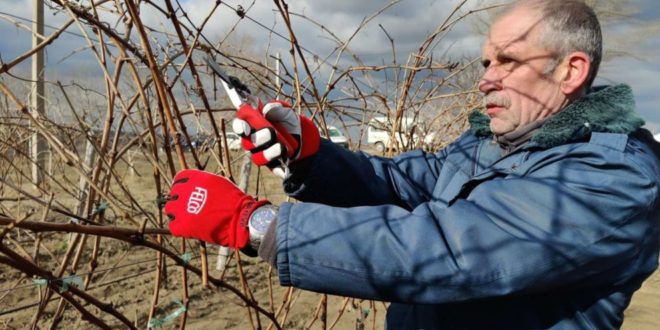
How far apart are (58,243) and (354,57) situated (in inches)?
208

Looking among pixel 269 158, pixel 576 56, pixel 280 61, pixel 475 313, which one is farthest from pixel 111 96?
pixel 576 56

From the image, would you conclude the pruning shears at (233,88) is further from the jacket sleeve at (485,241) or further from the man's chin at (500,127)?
the man's chin at (500,127)

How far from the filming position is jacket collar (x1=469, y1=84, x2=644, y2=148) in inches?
46.6

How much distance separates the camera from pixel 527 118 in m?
1.42

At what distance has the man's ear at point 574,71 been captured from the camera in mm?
1391

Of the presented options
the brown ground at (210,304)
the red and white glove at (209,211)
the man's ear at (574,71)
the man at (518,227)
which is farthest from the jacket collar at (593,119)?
the brown ground at (210,304)

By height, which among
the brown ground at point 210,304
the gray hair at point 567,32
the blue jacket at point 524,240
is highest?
the gray hair at point 567,32

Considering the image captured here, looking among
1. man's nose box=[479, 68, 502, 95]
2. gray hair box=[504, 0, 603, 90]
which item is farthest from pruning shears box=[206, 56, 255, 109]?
gray hair box=[504, 0, 603, 90]

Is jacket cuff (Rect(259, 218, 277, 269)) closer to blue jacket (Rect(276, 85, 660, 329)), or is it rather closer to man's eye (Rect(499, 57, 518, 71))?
blue jacket (Rect(276, 85, 660, 329))

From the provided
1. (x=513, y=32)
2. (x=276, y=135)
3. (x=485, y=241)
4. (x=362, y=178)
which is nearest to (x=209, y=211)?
(x=276, y=135)

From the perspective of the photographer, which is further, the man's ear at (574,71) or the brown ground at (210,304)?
the brown ground at (210,304)

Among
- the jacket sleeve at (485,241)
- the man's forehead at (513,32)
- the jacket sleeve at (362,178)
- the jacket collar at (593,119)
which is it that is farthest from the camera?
the jacket sleeve at (362,178)

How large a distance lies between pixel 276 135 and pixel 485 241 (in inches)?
24.1

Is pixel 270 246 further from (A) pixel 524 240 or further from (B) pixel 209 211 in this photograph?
(A) pixel 524 240
